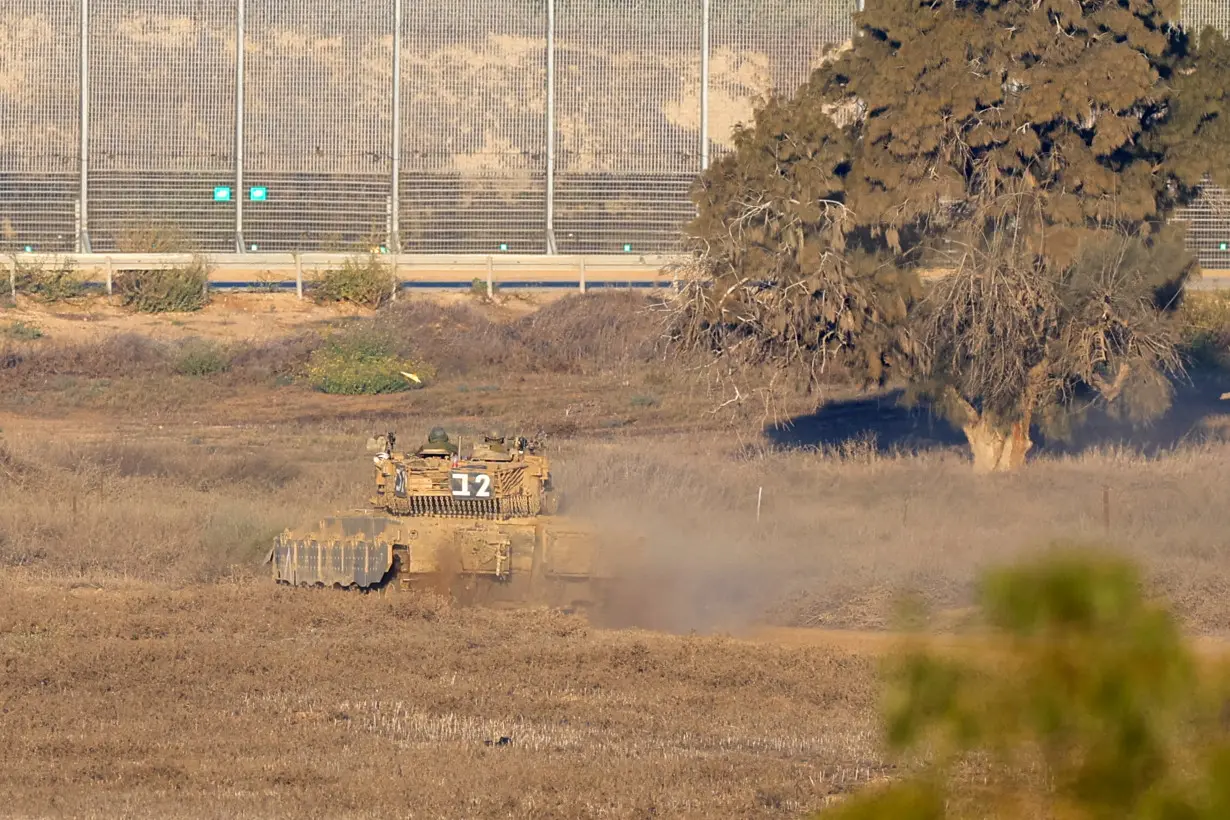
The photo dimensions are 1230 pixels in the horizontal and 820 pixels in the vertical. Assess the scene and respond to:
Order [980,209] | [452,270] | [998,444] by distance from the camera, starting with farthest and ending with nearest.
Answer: [452,270], [998,444], [980,209]

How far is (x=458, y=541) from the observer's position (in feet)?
62.2

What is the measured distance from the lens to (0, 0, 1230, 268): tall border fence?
45.2 m

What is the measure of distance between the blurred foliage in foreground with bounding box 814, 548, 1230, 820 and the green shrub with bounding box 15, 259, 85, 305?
41750mm

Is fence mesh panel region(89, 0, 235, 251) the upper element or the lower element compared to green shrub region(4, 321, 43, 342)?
upper

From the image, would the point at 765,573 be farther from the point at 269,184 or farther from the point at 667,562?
the point at 269,184

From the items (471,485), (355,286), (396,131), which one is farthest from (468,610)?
(396,131)

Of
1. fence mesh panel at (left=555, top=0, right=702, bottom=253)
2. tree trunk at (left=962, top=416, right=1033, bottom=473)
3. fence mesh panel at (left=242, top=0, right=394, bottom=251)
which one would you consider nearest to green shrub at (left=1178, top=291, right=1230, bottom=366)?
tree trunk at (left=962, top=416, right=1033, bottom=473)

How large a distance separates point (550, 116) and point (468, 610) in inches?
1137

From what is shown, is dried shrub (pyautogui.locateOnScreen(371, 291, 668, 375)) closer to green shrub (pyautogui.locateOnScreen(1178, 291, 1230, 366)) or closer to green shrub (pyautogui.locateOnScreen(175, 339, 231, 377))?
green shrub (pyautogui.locateOnScreen(175, 339, 231, 377))

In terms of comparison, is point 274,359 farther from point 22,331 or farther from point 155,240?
point 155,240

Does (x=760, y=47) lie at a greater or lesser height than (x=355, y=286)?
greater

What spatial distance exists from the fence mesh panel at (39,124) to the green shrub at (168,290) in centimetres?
332

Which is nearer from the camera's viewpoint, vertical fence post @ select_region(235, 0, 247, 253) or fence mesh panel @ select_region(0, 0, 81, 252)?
fence mesh panel @ select_region(0, 0, 81, 252)

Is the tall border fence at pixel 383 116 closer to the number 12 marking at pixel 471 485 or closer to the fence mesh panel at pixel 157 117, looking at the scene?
the fence mesh panel at pixel 157 117
